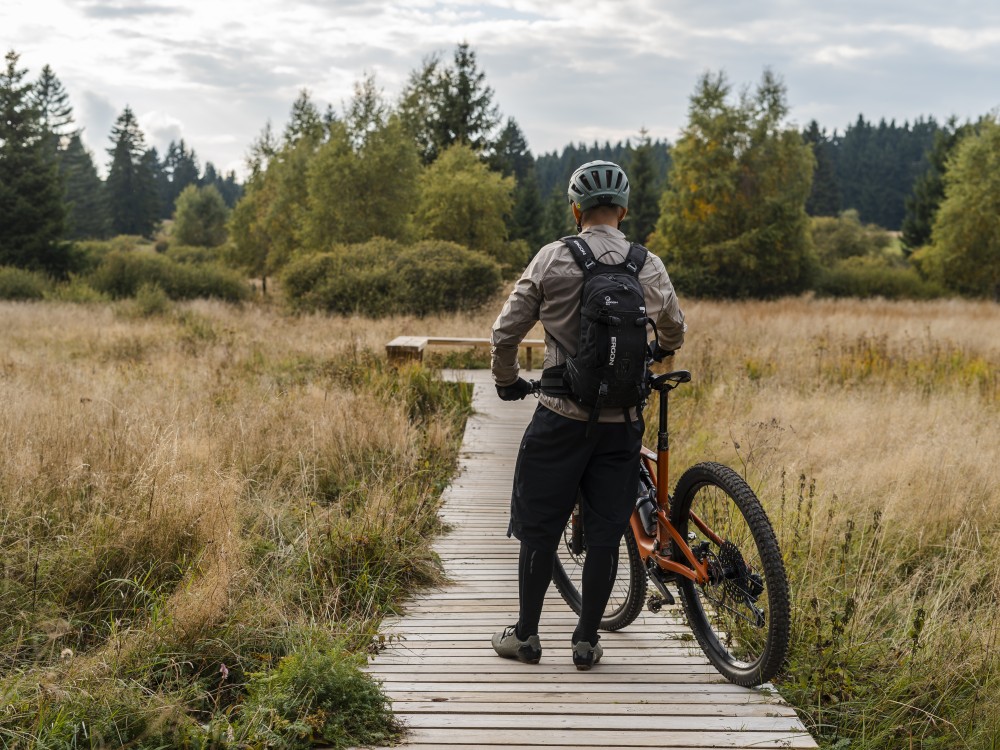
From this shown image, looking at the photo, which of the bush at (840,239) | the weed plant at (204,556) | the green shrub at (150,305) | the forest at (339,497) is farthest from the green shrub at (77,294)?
the bush at (840,239)

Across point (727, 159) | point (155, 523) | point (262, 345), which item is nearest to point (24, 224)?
point (262, 345)

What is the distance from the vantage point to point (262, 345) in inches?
574

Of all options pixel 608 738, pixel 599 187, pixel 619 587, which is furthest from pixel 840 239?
pixel 608 738

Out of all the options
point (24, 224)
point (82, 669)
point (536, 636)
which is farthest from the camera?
point (24, 224)

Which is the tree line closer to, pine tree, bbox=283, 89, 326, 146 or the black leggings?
pine tree, bbox=283, 89, 326, 146

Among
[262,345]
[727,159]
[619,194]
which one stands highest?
[727,159]

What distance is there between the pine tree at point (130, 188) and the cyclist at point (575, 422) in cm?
9045

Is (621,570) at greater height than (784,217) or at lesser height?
lesser

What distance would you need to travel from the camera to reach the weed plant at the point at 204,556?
2984mm

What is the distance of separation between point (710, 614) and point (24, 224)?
38.4m

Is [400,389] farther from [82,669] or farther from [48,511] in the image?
[82,669]

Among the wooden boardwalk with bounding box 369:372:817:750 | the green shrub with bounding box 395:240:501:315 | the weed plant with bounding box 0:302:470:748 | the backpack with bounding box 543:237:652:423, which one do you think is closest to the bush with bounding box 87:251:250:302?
the green shrub with bounding box 395:240:501:315

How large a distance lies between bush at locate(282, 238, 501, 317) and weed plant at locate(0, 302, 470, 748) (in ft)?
37.8

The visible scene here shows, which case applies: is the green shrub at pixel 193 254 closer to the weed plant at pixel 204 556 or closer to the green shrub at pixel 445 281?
the green shrub at pixel 445 281
